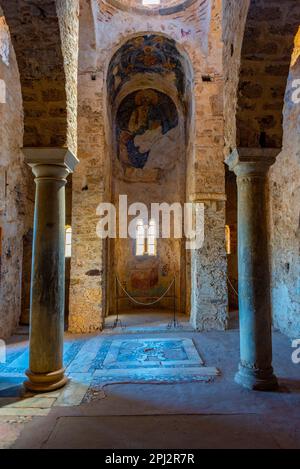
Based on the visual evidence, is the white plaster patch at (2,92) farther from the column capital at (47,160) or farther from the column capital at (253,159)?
the column capital at (253,159)

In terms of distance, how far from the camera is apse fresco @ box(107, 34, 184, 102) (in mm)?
9062

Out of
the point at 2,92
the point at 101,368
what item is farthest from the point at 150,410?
the point at 2,92

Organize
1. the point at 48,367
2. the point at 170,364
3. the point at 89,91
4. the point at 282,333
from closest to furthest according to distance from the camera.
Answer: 1. the point at 48,367
2. the point at 170,364
3. the point at 282,333
4. the point at 89,91

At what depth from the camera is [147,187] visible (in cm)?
1237

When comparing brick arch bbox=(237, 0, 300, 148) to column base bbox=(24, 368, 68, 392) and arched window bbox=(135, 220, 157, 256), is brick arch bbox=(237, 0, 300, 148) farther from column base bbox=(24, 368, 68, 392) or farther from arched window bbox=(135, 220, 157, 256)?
arched window bbox=(135, 220, 157, 256)

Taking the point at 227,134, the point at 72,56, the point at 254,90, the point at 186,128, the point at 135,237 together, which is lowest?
the point at 135,237

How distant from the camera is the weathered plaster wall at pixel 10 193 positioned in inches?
285

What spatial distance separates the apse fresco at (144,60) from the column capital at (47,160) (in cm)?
585

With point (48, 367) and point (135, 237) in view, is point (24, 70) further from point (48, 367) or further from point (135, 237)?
point (135, 237)

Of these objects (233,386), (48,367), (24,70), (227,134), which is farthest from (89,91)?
(233,386)

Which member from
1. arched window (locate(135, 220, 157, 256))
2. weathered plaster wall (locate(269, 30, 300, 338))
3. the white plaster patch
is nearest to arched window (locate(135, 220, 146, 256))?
arched window (locate(135, 220, 157, 256))

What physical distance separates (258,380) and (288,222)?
13.5 feet

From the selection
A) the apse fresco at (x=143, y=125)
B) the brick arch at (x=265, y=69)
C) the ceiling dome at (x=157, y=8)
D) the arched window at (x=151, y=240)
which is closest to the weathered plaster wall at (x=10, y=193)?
the ceiling dome at (x=157, y=8)

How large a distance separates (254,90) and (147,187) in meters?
8.07
